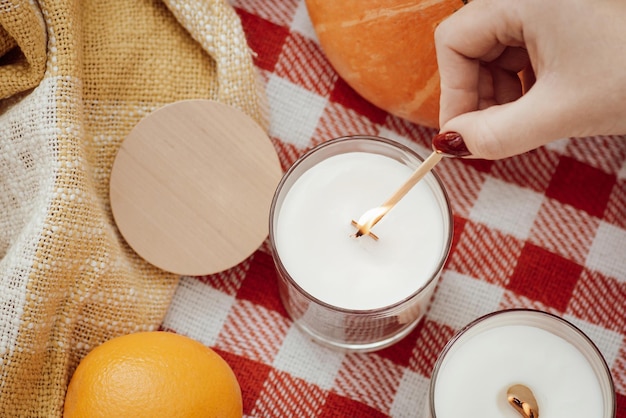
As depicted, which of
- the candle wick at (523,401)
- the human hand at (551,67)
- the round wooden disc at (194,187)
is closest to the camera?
the human hand at (551,67)

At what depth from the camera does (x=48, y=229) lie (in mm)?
768

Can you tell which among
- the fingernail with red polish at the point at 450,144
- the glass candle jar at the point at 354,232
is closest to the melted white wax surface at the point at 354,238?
the glass candle jar at the point at 354,232

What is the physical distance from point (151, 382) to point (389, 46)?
409mm

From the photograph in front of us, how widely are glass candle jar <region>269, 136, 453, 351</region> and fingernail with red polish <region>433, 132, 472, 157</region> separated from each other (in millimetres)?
82

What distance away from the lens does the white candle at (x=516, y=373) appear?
0.71m

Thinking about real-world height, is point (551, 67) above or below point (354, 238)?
above

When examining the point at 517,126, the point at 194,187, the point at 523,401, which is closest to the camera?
the point at 517,126

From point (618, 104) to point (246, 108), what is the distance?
42 cm

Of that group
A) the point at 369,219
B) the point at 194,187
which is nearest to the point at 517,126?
the point at 369,219

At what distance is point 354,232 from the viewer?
727 millimetres

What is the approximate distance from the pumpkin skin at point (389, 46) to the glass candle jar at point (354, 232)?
3.5 inches

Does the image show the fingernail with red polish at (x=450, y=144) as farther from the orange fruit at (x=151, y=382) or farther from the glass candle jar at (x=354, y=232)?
the orange fruit at (x=151, y=382)

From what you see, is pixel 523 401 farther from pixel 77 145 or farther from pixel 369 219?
pixel 77 145

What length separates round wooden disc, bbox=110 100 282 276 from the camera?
84 centimetres
